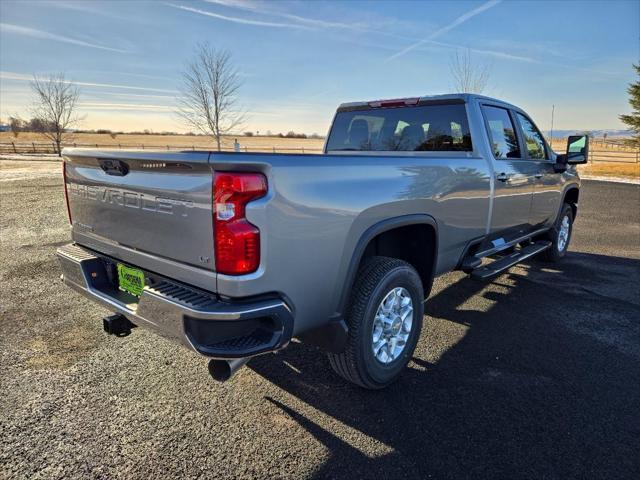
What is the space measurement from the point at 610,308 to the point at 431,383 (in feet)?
8.65

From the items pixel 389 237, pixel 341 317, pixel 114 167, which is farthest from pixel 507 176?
pixel 114 167

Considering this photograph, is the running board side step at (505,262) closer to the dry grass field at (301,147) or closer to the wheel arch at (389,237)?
the wheel arch at (389,237)

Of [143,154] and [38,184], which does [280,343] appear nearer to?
[143,154]

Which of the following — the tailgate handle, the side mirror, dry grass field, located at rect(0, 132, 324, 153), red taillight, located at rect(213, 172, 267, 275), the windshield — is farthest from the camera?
dry grass field, located at rect(0, 132, 324, 153)

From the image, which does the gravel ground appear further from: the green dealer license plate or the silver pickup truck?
the green dealer license plate

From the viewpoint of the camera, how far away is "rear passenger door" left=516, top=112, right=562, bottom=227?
4.87 meters

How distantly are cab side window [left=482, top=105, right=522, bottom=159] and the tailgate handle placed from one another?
320cm

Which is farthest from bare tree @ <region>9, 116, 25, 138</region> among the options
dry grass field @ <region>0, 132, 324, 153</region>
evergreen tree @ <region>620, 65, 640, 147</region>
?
evergreen tree @ <region>620, 65, 640, 147</region>

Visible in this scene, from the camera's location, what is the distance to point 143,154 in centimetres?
230

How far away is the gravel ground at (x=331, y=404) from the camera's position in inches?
89.7

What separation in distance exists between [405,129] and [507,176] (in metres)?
1.09

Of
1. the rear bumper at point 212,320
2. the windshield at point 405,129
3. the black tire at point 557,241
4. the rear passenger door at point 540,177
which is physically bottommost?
the black tire at point 557,241

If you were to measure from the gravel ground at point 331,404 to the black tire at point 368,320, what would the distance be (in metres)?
0.17

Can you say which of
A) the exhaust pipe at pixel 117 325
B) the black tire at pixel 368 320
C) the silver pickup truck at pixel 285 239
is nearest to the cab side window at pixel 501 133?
the silver pickup truck at pixel 285 239
